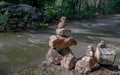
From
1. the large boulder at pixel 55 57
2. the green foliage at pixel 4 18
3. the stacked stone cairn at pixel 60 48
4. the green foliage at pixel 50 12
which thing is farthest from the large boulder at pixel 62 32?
the green foliage at pixel 50 12

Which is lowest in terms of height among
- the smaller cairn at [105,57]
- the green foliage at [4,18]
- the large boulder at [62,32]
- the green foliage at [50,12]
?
the green foliage at [50,12]

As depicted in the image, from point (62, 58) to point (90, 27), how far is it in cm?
587

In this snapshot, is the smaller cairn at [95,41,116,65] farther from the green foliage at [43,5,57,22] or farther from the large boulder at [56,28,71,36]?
the green foliage at [43,5,57,22]

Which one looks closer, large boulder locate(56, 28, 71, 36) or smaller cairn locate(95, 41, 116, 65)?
smaller cairn locate(95, 41, 116, 65)

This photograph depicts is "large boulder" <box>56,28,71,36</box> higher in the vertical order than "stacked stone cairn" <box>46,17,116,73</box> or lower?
higher

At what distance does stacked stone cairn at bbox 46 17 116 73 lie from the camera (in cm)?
426

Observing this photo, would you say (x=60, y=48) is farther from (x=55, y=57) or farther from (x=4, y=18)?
(x=4, y=18)

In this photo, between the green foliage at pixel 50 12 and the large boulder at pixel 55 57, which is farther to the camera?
the green foliage at pixel 50 12

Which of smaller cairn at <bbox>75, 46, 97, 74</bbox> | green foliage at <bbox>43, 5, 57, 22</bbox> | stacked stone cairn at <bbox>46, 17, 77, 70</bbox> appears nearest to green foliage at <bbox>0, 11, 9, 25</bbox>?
green foliage at <bbox>43, 5, 57, 22</bbox>

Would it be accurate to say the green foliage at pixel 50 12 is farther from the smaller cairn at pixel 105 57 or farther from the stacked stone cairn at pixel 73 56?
the smaller cairn at pixel 105 57

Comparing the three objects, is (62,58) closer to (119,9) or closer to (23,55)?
(23,55)

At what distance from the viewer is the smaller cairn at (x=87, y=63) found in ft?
13.8

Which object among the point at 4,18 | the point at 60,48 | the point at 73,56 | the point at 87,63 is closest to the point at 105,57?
the point at 87,63

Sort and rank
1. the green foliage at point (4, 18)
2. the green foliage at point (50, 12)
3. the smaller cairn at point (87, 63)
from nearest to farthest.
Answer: the smaller cairn at point (87, 63) < the green foliage at point (4, 18) < the green foliage at point (50, 12)
